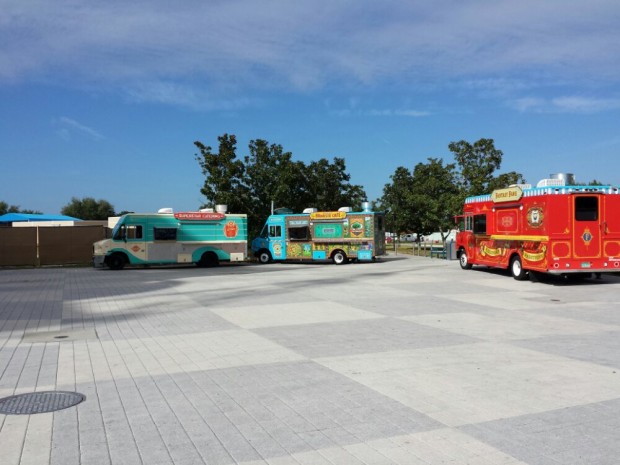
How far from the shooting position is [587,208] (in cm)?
1752

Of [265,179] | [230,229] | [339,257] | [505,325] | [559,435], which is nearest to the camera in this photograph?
[559,435]

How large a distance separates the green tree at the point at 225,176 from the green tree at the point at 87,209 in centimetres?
5690

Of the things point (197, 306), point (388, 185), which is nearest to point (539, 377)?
point (197, 306)

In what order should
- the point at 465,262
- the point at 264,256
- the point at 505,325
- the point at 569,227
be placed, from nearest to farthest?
1. the point at 505,325
2. the point at 569,227
3. the point at 465,262
4. the point at 264,256

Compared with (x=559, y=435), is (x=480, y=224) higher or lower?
higher

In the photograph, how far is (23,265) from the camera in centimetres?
2997

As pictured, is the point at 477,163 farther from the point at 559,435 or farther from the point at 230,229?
the point at 559,435

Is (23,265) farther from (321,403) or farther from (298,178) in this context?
(321,403)

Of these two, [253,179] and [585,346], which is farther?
[253,179]

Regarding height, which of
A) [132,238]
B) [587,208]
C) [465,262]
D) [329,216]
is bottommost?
[465,262]

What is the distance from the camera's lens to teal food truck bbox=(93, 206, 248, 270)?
1088 inches

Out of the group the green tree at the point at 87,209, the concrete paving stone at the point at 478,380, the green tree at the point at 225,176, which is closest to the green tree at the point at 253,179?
the green tree at the point at 225,176

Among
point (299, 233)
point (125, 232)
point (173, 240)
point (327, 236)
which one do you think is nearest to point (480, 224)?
point (327, 236)

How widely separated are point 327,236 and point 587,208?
589 inches
